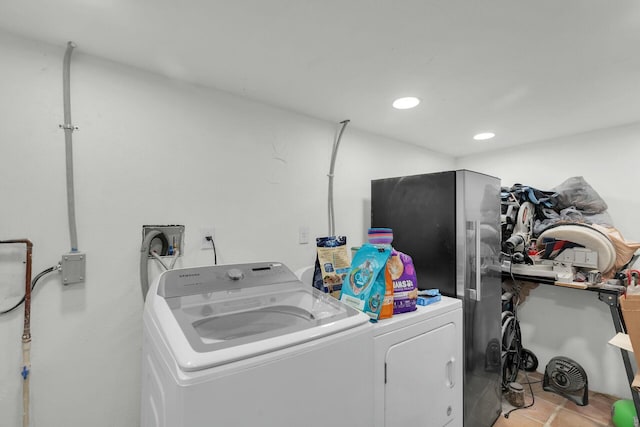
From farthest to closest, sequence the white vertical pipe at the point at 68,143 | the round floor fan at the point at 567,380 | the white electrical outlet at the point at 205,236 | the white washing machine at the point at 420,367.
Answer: the round floor fan at the point at 567,380, the white electrical outlet at the point at 205,236, the white vertical pipe at the point at 68,143, the white washing machine at the point at 420,367

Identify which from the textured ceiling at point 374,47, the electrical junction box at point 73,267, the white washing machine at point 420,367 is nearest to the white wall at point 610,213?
the textured ceiling at point 374,47

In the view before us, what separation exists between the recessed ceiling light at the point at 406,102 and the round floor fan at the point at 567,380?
2.52m

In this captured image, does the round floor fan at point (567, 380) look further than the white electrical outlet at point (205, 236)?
Yes

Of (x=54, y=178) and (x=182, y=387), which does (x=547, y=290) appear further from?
(x=54, y=178)

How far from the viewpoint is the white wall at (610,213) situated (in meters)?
2.37

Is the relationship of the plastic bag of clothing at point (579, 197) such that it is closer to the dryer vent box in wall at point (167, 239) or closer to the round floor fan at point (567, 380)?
the round floor fan at point (567, 380)

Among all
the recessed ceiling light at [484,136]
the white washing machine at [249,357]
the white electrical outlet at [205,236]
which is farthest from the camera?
the recessed ceiling light at [484,136]

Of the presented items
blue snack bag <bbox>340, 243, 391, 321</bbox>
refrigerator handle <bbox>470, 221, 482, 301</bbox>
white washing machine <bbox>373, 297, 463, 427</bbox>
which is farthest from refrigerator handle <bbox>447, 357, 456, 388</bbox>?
→ blue snack bag <bbox>340, 243, 391, 321</bbox>

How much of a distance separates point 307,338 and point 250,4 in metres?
1.24

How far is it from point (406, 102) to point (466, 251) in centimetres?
108

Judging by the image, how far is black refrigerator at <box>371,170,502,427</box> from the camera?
1755mm

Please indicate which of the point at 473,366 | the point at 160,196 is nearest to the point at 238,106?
the point at 160,196

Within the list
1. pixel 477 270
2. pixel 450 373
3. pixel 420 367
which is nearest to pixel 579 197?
pixel 477 270

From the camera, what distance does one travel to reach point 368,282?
1.26m
